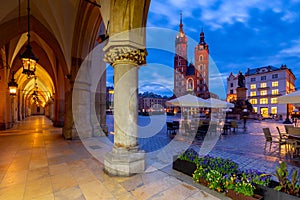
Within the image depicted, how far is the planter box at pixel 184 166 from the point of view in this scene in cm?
338

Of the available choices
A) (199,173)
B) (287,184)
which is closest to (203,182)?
(199,173)

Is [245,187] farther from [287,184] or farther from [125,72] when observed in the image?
[125,72]

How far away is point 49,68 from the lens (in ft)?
46.6

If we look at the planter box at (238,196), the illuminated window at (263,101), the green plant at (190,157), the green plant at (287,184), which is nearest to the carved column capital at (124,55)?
the green plant at (190,157)

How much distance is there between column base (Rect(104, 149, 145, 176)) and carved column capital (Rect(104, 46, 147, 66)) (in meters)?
2.10

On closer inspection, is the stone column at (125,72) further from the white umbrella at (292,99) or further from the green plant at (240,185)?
the white umbrella at (292,99)

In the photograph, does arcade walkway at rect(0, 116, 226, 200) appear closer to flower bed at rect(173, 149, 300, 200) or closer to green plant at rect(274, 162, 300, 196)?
flower bed at rect(173, 149, 300, 200)

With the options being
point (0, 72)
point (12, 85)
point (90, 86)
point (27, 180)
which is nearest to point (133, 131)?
point (27, 180)

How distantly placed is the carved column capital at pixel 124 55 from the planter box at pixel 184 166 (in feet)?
8.52

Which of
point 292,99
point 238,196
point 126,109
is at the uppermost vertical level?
point 292,99

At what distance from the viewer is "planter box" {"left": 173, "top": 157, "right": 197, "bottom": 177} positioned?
338 centimetres

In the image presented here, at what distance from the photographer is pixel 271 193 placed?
7.56 feet

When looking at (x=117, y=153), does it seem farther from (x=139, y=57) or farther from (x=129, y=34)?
(x=129, y=34)

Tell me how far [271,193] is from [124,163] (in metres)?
2.65
